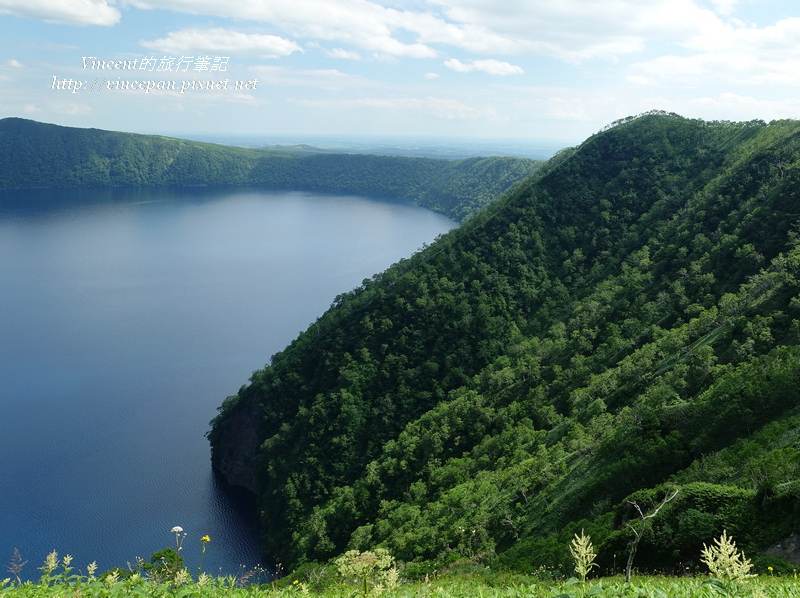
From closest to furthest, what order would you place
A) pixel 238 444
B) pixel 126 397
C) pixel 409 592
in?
1. pixel 409 592
2. pixel 238 444
3. pixel 126 397

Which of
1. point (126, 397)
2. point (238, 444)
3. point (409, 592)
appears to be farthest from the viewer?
point (126, 397)

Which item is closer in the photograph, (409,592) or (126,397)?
(409,592)

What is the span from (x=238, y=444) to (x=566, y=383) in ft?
163

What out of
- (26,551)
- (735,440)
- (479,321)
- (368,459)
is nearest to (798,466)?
(735,440)

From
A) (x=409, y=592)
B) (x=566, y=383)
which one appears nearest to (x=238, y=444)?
(x=566, y=383)

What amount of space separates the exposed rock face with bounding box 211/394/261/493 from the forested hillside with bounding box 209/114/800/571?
1.11ft

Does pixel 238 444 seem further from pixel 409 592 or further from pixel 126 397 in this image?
pixel 409 592

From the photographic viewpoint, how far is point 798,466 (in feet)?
91.5

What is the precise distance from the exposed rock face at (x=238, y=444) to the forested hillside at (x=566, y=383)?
0.34 meters

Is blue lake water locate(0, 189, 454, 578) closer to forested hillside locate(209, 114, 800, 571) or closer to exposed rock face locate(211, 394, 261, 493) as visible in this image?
exposed rock face locate(211, 394, 261, 493)

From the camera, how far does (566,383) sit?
7169cm

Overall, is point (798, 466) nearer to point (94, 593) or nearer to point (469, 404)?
point (94, 593)

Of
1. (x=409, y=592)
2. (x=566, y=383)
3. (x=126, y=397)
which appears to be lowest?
(x=126, y=397)

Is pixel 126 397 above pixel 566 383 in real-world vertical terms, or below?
below
